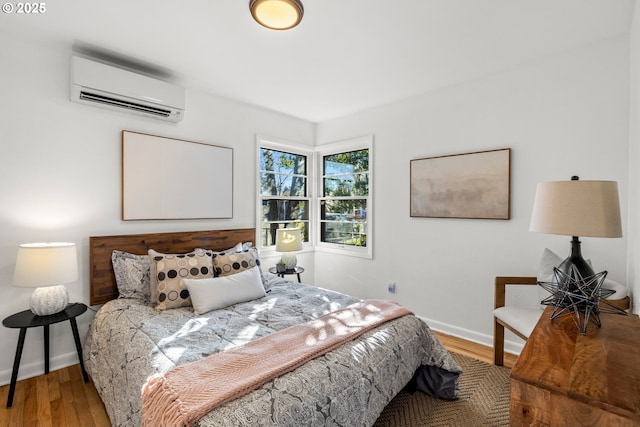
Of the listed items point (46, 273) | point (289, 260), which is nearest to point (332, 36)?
point (289, 260)

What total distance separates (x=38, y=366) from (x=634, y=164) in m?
4.39

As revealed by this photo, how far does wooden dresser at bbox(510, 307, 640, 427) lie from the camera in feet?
2.27

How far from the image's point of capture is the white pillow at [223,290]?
2.27m

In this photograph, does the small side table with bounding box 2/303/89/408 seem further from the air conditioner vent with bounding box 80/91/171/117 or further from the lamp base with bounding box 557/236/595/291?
the lamp base with bounding box 557/236/595/291

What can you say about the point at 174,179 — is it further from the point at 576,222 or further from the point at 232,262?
the point at 576,222

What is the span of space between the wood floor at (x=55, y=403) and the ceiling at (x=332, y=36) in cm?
253

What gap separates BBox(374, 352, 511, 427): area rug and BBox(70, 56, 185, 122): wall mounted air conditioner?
9.87 ft

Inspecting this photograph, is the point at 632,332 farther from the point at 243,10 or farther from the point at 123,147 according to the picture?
the point at 123,147

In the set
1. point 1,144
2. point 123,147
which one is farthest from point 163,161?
point 1,144

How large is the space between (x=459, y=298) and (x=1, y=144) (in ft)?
13.1

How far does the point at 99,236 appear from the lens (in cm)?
→ 262

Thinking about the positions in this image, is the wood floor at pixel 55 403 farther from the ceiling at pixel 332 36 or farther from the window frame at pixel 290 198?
the ceiling at pixel 332 36

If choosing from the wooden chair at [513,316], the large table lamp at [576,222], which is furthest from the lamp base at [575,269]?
the wooden chair at [513,316]

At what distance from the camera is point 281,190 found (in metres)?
4.18
